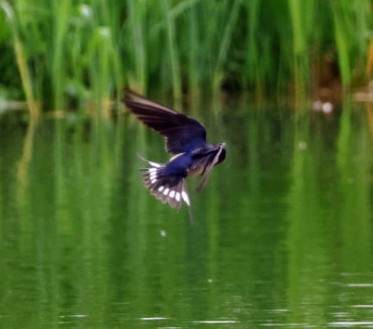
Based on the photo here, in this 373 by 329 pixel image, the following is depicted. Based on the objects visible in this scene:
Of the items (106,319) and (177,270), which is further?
(177,270)

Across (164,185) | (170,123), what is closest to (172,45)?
(170,123)

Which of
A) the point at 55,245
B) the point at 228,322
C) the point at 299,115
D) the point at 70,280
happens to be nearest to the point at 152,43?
the point at 299,115

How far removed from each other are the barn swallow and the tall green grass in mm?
5879

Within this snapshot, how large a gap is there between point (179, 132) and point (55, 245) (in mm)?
1108

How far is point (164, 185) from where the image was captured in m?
5.80

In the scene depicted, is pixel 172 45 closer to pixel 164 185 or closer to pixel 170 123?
pixel 170 123

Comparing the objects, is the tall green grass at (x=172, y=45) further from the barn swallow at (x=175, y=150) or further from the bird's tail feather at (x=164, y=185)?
the bird's tail feather at (x=164, y=185)

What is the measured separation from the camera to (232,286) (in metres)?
5.85

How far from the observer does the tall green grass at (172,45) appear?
12188 millimetres

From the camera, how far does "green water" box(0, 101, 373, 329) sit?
545cm

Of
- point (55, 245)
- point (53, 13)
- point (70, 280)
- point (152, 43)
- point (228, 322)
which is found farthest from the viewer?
point (152, 43)

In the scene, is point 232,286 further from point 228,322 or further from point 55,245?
point 55,245

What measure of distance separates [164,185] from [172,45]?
6632 mm

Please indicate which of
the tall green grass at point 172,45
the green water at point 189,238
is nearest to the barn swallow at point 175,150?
the green water at point 189,238
